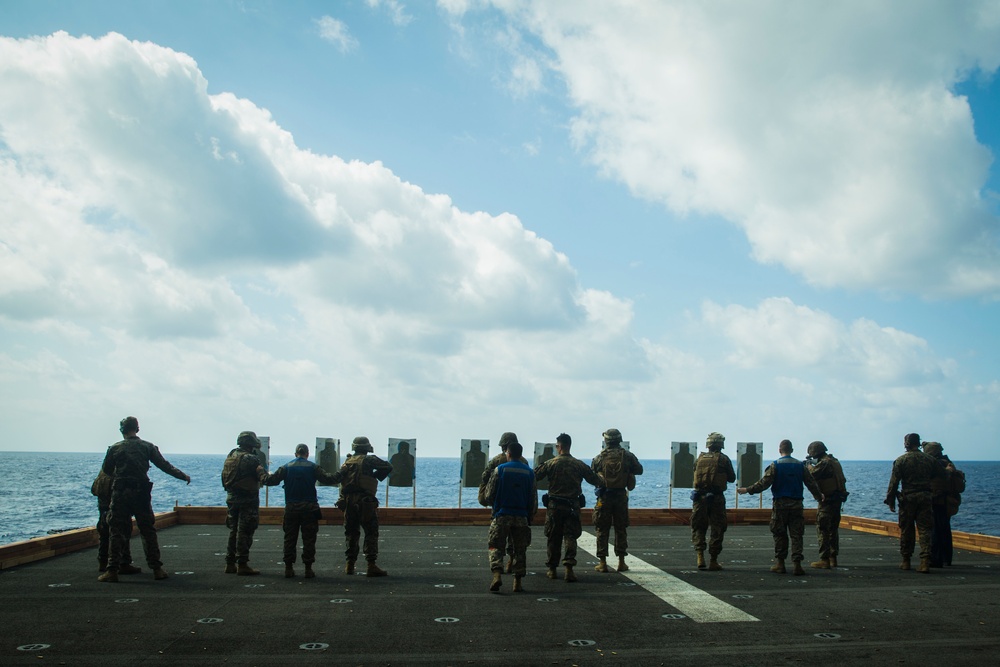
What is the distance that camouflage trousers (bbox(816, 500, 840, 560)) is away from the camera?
12.9 meters

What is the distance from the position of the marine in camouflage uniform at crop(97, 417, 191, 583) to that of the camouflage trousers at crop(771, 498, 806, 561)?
8991 mm

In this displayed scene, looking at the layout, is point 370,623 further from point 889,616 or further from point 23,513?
point 23,513

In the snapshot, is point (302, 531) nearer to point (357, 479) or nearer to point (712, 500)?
point (357, 479)

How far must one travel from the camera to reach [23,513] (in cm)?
5434

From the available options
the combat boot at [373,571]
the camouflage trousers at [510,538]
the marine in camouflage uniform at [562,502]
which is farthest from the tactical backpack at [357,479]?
the marine in camouflage uniform at [562,502]

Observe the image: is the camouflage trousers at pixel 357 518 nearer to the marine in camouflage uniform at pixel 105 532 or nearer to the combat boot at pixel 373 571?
the combat boot at pixel 373 571

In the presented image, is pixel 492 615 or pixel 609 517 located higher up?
pixel 609 517

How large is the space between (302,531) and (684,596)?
5.49 metres

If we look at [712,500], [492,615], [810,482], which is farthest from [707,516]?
[492,615]

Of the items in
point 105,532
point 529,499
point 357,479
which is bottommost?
point 105,532

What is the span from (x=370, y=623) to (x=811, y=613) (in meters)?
5.03

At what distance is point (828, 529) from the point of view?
513 inches

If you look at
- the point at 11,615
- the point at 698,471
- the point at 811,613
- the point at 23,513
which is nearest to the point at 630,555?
the point at 698,471

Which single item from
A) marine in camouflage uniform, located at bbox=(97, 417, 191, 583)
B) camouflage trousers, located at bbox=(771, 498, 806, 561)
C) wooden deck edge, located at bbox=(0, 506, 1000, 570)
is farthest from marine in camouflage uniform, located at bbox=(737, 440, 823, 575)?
marine in camouflage uniform, located at bbox=(97, 417, 191, 583)
